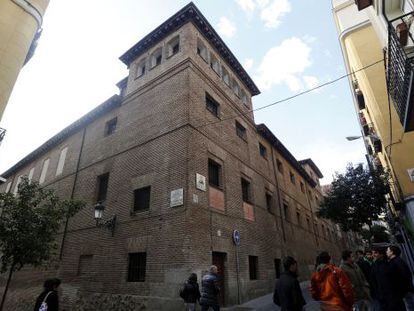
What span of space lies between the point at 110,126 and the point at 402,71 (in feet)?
43.1

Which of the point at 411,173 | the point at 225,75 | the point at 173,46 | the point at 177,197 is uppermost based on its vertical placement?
the point at 173,46

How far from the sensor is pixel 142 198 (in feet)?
35.8

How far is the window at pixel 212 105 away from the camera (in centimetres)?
1316

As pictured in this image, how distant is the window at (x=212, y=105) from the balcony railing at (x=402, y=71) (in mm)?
7265

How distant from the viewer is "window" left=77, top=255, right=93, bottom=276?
440 inches

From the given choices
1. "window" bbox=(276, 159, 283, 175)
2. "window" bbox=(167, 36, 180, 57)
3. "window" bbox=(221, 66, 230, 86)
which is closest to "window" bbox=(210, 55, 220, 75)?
"window" bbox=(221, 66, 230, 86)

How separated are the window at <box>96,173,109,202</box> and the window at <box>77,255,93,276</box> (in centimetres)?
256

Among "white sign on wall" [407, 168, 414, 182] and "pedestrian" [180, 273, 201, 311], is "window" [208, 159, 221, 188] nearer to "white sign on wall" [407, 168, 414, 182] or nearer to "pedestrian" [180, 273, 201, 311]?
"pedestrian" [180, 273, 201, 311]

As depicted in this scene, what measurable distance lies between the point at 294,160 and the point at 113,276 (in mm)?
17841

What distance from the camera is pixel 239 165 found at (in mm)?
13602

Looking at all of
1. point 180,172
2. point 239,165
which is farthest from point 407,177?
point 180,172

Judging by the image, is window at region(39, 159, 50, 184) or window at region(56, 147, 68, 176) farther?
window at region(39, 159, 50, 184)

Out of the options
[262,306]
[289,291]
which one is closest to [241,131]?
[262,306]

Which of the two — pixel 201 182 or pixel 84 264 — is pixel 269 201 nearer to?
pixel 201 182
